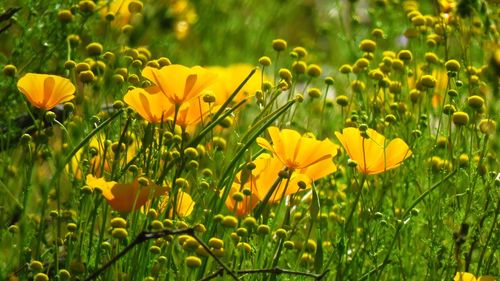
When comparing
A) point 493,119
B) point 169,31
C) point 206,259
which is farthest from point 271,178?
point 169,31

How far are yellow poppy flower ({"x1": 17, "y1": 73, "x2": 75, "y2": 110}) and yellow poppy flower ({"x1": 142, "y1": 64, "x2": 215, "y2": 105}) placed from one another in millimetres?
136

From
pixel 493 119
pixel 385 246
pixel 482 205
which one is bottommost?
pixel 385 246

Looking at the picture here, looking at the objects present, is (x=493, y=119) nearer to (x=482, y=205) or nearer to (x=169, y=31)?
(x=482, y=205)

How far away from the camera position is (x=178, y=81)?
1.71 metres

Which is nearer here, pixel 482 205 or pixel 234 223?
pixel 234 223

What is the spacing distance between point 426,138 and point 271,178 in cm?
47

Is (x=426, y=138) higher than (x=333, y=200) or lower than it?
higher

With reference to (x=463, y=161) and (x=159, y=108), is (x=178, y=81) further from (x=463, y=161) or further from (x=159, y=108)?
(x=463, y=161)

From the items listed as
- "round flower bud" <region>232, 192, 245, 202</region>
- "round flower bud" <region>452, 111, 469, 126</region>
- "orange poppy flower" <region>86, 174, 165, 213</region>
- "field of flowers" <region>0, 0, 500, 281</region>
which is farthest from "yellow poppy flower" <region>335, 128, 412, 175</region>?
"orange poppy flower" <region>86, 174, 165, 213</region>

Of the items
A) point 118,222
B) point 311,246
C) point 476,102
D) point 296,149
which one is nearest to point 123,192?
point 118,222

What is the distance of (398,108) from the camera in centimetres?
230

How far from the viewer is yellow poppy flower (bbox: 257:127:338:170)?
5.61 ft

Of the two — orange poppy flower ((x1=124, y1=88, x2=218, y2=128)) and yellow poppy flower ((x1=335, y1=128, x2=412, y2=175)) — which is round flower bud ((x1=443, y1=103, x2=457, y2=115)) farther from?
orange poppy flower ((x1=124, y1=88, x2=218, y2=128))

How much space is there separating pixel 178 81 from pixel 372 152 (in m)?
0.36
